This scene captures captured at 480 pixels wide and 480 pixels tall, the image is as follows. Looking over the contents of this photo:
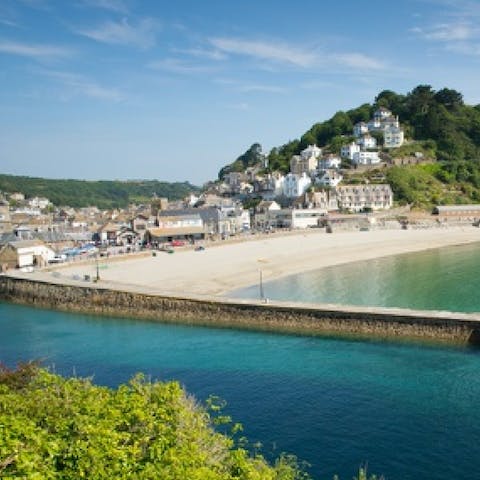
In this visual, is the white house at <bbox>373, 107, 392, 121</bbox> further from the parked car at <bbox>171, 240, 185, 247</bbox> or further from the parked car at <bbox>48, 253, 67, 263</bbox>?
the parked car at <bbox>48, 253, 67, 263</bbox>

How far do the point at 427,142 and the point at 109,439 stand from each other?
3582 inches

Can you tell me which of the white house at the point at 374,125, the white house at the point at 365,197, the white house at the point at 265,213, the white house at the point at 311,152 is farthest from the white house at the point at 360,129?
the white house at the point at 265,213

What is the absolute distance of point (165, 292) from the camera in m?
31.9

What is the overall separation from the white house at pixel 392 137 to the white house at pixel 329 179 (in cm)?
1635

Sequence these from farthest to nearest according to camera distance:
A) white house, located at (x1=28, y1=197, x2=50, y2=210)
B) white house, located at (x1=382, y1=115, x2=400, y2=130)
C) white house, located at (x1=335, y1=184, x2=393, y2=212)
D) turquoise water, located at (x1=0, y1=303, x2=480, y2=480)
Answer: white house, located at (x1=28, y1=197, x2=50, y2=210) < white house, located at (x1=382, y1=115, x2=400, y2=130) < white house, located at (x1=335, y1=184, x2=393, y2=212) < turquoise water, located at (x1=0, y1=303, x2=480, y2=480)

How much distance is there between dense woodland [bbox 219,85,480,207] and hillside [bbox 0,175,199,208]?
191 ft

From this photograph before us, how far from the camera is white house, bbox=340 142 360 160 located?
289ft

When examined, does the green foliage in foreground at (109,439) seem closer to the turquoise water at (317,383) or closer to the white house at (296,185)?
the turquoise water at (317,383)

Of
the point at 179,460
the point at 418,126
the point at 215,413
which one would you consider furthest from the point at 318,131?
the point at 179,460

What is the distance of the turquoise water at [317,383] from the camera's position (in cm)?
1359

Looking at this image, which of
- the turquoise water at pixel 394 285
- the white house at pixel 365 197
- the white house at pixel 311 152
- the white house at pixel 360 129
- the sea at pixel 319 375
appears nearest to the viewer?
the sea at pixel 319 375

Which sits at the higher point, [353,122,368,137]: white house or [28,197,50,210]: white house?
[353,122,368,137]: white house

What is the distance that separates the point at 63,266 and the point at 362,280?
919 inches

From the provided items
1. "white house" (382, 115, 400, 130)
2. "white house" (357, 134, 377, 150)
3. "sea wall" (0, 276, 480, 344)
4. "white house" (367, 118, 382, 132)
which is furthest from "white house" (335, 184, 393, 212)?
"sea wall" (0, 276, 480, 344)
